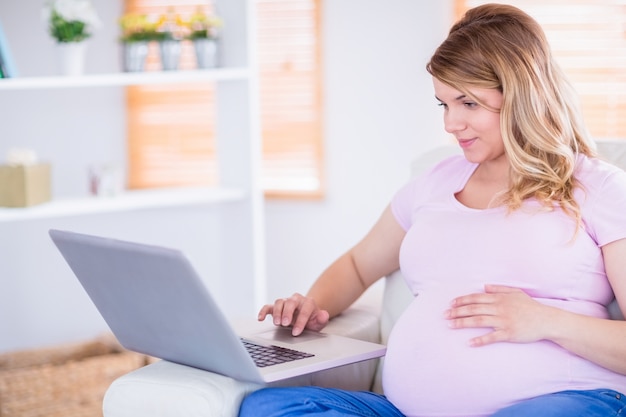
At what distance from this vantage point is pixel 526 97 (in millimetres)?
1791

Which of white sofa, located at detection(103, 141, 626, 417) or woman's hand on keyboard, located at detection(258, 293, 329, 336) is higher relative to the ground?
woman's hand on keyboard, located at detection(258, 293, 329, 336)

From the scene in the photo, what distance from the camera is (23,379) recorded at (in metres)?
3.27

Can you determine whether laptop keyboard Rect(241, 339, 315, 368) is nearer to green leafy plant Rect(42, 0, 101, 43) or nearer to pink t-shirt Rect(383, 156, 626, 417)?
pink t-shirt Rect(383, 156, 626, 417)

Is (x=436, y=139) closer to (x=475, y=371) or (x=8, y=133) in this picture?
(x=8, y=133)

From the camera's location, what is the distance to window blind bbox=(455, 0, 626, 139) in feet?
10.4

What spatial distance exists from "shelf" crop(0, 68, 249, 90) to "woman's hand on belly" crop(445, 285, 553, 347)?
1.68 meters

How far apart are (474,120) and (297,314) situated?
531mm

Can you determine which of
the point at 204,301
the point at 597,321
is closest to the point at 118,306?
the point at 204,301

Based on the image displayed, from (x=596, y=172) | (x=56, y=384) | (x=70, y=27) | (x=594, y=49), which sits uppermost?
(x=70, y=27)

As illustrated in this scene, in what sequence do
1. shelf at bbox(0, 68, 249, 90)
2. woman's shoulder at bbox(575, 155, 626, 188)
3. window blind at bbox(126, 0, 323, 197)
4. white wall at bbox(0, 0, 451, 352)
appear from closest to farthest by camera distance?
woman's shoulder at bbox(575, 155, 626, 188), shelf at bbox(0, 68, 249, 90), white wall at bbox(0, 0, 451, 352), window blind at bbox(126, 0, 323, 197)

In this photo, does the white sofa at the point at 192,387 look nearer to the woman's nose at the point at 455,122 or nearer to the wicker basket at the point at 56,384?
the woman's nose at the point at 455,122

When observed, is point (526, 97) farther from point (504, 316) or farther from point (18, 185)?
point (18, 185)

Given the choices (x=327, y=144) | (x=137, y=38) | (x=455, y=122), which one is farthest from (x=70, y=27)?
(x=455, y=122)

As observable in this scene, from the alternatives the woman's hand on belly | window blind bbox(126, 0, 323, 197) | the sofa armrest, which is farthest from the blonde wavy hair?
window blind bbox(126, 0, 323, 197)
